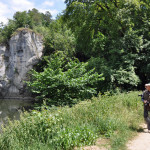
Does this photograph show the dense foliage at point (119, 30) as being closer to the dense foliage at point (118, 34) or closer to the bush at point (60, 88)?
the dense foliage at point (118, 34)

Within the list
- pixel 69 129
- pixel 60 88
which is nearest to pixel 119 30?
pixel 60 88

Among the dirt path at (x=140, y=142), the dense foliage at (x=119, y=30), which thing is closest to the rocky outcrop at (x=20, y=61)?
the dense foliage at (x=119, y=30)

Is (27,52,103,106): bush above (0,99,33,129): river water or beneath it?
above

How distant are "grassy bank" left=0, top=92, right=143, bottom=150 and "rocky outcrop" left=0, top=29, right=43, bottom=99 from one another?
722 inches

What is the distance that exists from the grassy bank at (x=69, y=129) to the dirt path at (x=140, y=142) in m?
0.19

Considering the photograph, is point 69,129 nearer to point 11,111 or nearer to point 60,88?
point 60,88

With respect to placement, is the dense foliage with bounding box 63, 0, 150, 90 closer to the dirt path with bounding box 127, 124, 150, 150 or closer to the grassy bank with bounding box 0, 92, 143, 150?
the grassy bank with bounding box 0, 92, 143, 150

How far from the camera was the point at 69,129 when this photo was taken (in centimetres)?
457

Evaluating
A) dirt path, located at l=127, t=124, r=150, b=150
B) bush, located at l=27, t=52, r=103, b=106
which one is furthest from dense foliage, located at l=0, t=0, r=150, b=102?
dirt path, located at l=127, t=124, r=150, b=150

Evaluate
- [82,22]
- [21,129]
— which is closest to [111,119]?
[21,129]

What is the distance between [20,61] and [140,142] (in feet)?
69.6

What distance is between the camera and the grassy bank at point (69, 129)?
414 centimetres

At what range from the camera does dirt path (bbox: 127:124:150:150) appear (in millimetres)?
4354

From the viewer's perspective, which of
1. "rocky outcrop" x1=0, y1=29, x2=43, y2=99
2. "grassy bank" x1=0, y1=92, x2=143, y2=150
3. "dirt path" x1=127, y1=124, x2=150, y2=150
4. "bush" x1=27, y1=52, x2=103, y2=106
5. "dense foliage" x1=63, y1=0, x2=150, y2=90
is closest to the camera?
"grassy bank" x1=0, y1=92, x2=143, y2=150
